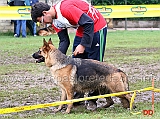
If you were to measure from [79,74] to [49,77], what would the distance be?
3545 millimetres

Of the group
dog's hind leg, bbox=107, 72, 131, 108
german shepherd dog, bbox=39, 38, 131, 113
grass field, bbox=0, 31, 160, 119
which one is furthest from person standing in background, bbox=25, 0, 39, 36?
dog's hind leg, bbox=107, 72, 131, 108

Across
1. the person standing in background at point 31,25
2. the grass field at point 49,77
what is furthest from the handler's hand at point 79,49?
the person standing in background at point 31,25

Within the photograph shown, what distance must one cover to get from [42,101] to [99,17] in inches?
65.7

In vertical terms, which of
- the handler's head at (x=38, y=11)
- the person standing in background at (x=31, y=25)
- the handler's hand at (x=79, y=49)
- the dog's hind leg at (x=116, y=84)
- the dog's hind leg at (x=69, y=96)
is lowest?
the person standing in background at (x=31, y=25)

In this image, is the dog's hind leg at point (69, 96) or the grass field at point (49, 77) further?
the dog's hind leg at point (69, 96)

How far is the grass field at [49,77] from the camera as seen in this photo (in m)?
6.98

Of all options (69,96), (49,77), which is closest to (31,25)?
(49,77)

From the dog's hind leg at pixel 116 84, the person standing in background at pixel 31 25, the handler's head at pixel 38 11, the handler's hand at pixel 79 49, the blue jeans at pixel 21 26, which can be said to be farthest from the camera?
the person standing in background at pixel 31 25

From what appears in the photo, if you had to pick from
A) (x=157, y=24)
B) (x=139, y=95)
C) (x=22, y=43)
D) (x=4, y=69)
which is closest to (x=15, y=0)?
(x=22, y=43)

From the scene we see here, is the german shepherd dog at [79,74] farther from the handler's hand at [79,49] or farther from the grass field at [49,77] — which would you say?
the grass field at [49,77]

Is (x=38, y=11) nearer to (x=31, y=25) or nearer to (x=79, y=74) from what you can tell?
(x=79, y=74)

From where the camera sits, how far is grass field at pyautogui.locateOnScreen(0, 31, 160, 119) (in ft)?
22.9

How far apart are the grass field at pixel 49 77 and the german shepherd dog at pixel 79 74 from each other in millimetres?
355

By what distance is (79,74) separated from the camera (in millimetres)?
7047
